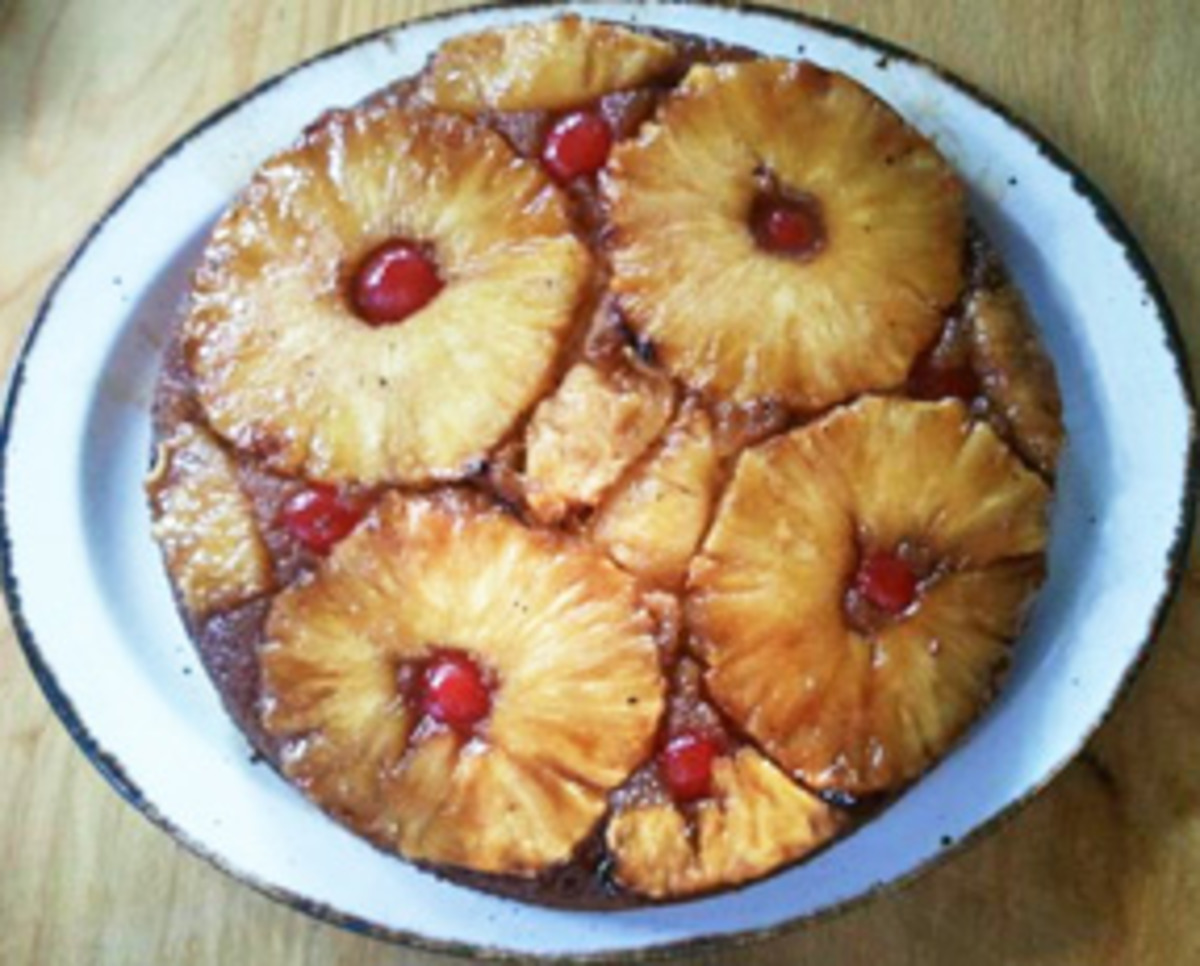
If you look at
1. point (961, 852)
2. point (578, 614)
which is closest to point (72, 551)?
point (578, 614)

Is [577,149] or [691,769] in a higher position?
[577,149]

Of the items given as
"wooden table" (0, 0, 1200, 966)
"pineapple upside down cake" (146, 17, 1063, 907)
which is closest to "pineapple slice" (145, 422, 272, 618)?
"pineapple upside down cake" (146, 17, 1063, 907)

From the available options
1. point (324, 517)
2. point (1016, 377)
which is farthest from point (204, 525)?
point (1016, 377)

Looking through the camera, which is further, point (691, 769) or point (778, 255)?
point (778, 255)

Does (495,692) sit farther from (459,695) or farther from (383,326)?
(383,326)

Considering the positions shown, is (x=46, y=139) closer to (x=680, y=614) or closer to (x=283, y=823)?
(x=283, y=823)

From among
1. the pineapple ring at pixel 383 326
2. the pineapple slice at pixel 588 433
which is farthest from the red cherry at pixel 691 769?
the pineapple ring at pixel 383 326

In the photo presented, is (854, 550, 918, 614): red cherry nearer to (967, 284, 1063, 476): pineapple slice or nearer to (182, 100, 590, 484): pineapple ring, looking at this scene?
(967, 284, 1063, 476): pineapple slice
